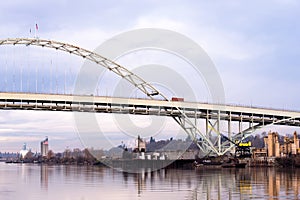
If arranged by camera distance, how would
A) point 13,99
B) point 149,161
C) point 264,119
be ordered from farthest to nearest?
1. point 149,161
2. point 264,119
3. point 13,99

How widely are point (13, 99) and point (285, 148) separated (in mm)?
77596

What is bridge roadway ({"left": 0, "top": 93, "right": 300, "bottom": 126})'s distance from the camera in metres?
58.8

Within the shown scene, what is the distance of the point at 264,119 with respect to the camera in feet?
250

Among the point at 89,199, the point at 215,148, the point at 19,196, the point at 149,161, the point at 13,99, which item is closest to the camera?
the point at 89,199

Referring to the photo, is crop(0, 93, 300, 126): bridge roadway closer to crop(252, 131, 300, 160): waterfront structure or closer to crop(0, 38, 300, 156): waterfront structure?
crop(0, 38, 300, 156): waterfront structure

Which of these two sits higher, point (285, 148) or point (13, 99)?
point (13, 99)

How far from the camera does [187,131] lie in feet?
221

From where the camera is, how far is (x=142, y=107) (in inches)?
2621

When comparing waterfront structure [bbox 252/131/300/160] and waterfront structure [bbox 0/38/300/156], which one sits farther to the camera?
waterfront structure [bbox 252/131/300/160]

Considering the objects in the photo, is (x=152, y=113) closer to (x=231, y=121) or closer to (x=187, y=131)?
(x=187, y=131)

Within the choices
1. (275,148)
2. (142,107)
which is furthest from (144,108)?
(275,148)

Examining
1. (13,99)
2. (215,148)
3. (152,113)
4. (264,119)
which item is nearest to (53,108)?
(13,99)

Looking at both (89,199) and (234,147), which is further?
(234,147)

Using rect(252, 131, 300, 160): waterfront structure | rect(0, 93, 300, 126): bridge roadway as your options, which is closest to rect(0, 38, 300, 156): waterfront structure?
rect(0, 93, 300, 126): bridge roadway
